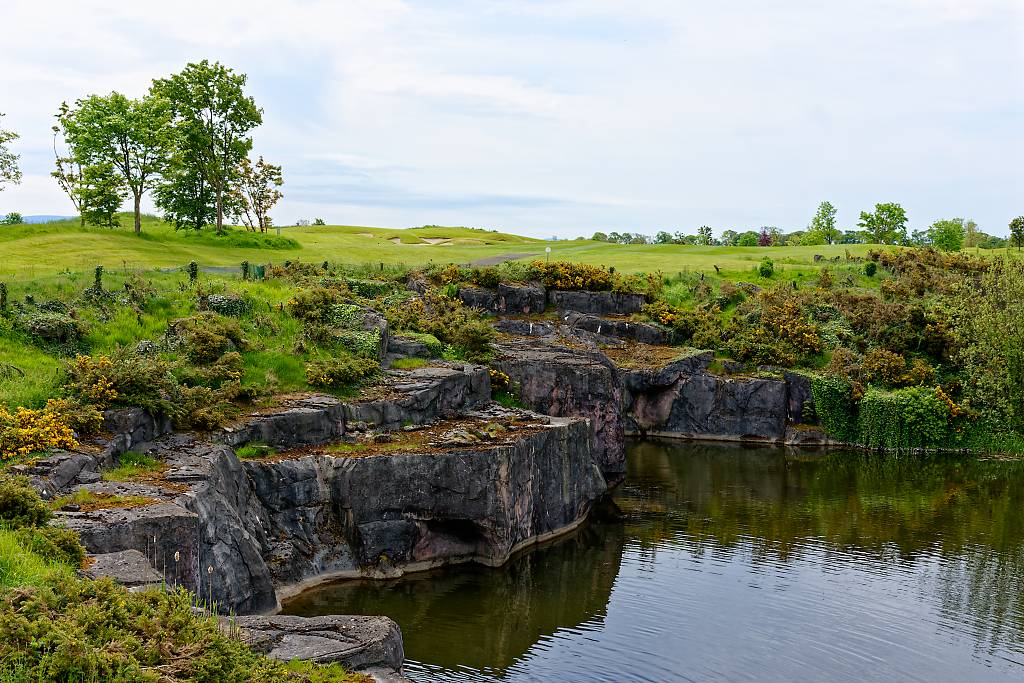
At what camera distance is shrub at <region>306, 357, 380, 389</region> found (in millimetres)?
29859

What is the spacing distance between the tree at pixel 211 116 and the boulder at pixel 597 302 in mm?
29333

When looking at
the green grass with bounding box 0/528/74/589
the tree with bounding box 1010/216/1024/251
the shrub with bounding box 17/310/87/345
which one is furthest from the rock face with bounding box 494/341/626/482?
the tree with bounding box 1010/216/1024/251

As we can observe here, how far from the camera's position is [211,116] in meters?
65.2

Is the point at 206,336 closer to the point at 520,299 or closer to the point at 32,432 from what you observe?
the point at 32,432

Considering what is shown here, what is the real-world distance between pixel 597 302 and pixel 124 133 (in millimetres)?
34960

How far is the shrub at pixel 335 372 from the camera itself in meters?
29.9

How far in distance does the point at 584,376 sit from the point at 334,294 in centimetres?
1123

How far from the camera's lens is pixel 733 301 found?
60.2 m

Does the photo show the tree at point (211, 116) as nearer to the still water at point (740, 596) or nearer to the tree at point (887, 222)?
the still water at point (740, 596)

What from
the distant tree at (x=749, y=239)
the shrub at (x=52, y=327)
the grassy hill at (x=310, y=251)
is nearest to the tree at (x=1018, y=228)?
the grassy hill at (x=310, y=251)

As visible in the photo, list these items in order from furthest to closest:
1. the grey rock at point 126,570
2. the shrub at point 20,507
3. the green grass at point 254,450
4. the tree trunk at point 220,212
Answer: the tree trunk at point 220,212, the green grass at point 254,450, the shrub at point 20,507, the grey rock at point 126,570

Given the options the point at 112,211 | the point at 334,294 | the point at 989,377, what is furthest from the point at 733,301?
the point at 112,211

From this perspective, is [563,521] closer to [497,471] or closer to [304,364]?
[497,471]

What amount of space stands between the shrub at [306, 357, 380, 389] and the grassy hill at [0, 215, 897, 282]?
12.4 metres
